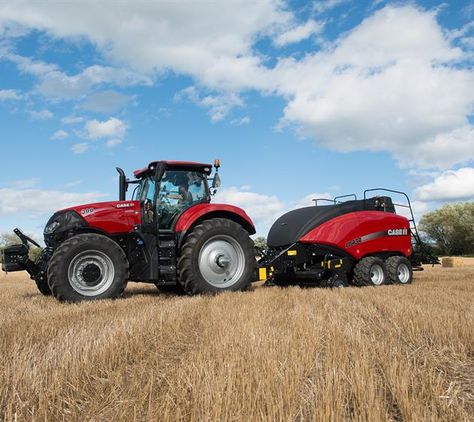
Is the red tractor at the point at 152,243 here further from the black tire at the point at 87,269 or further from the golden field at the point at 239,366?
the golden field at the point at 239,366

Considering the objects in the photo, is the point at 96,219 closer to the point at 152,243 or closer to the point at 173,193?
the point at 152,243

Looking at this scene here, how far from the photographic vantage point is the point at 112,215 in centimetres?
709

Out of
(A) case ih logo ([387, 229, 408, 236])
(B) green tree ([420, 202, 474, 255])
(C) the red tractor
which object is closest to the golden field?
(C) the red tractor

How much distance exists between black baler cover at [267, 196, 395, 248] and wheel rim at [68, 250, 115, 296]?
13.0ft

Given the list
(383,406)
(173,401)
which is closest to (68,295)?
(173,401)

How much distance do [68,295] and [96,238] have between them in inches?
34.1

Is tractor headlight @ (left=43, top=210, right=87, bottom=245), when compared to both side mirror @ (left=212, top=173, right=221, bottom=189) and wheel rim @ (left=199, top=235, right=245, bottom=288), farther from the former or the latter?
side mirror @ (left=212, top=173, right=221, bottom=189)

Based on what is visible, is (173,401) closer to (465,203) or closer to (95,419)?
(95,419)

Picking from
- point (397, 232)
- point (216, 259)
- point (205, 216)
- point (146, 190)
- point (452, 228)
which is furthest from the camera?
point (452, 228)

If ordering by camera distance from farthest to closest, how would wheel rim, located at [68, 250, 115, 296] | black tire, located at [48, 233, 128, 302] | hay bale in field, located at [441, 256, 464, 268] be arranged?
hay bale in field, located at [441, 256, 464, 268] → wheel rim, located at [68, 250, 115, 296] → black tire, located at [48, 233, 128, 302]

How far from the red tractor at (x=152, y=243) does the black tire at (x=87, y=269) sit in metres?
0.01

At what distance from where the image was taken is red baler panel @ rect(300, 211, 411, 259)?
9258 mm

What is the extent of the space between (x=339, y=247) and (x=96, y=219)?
4.84 metres

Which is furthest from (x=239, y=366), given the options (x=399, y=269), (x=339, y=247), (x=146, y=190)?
(x=399, y=269)
